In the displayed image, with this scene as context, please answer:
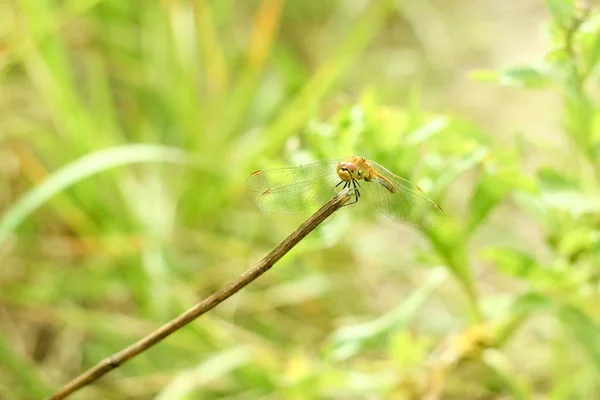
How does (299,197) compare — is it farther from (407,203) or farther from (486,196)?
(486,196)

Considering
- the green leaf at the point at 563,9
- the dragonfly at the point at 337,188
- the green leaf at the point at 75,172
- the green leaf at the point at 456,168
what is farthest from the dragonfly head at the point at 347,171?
the green leaf at the point at 75,172

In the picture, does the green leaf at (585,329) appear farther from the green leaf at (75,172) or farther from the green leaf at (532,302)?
the green leaf at (75,172)

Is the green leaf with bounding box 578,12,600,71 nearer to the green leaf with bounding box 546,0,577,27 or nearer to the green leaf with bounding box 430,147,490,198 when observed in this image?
the green leaf with bounding box 546,0,577,27

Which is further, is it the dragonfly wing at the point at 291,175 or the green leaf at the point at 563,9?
the dragonfly wing at the point at 291,175

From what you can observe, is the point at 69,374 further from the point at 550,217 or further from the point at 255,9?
the point at 255,9

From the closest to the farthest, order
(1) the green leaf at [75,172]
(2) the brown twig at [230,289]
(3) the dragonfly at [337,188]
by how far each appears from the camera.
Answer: (2) the brown twig at [230,289]
(3) the dragonfly at [337,188]
(1) the green leaf at [75,172]

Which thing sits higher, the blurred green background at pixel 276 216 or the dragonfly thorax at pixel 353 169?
the blurred green background at pixel 276 216
